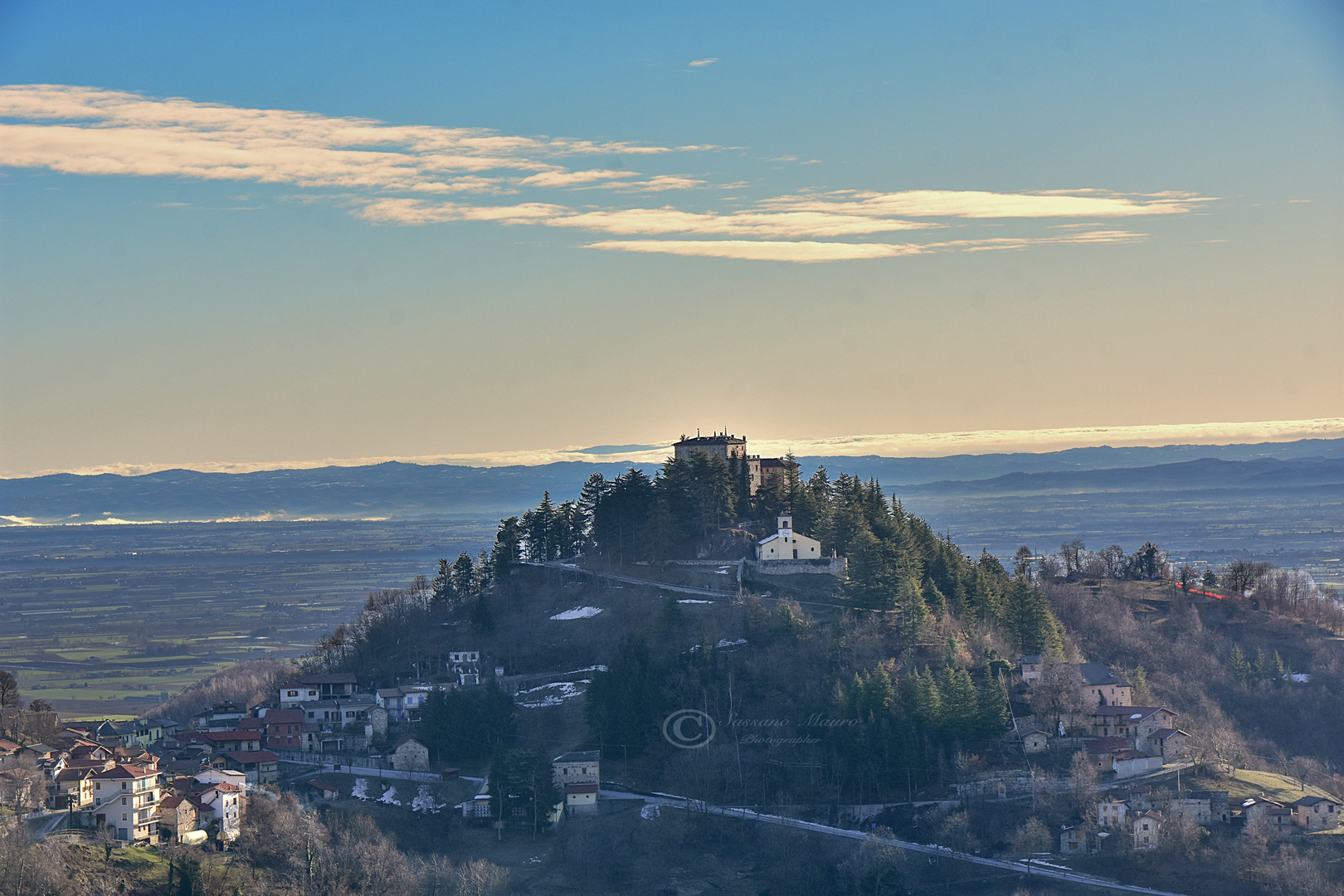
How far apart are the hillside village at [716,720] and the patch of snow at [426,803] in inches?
8.0

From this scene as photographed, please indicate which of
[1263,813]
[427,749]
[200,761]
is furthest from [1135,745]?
[200,761]

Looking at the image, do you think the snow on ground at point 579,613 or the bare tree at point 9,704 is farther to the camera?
the snow on ground at point 579,613

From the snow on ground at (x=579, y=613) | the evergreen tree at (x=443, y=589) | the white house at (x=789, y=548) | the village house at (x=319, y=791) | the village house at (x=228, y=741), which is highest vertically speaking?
the white house at (x=789, y=548)

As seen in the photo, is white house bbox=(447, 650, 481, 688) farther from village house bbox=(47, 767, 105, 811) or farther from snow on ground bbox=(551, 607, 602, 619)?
village house bbox=(47, 767, 105, 811)

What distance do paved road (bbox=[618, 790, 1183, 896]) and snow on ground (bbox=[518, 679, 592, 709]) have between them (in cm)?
887

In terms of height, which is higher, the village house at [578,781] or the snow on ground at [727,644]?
the snow on ground at [727,644]

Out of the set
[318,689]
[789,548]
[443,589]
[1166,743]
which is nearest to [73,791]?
[318,689]

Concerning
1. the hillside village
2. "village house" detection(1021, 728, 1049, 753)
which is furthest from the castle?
"village house" detection(1021, 728, 1049, 753)

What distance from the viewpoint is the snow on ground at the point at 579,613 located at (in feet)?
310

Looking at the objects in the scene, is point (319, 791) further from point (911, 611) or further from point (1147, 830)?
point (1147, 830)

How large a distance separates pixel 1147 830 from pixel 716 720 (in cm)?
2236

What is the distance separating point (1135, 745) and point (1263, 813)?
27.2 feet

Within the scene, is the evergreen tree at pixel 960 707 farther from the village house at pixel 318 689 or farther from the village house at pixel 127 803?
the village house at pixel 127 803

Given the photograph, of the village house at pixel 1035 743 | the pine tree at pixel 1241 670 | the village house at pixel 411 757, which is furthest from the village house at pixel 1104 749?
the village house at pixel 411 757
